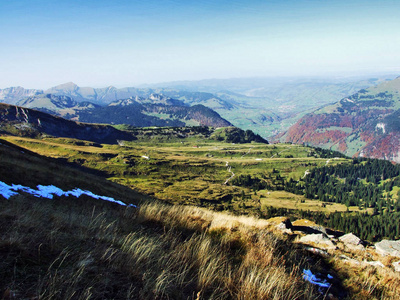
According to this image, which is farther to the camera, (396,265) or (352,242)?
(352,242)

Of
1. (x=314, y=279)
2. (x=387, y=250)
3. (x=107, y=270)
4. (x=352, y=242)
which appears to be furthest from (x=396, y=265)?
(x=107, y=270)

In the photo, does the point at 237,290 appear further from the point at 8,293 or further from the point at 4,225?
the point at 4,225

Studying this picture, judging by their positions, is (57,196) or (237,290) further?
(57,196)

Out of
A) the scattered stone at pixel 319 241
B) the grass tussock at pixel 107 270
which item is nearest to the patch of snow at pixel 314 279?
the grass tussock at pixel 107 270

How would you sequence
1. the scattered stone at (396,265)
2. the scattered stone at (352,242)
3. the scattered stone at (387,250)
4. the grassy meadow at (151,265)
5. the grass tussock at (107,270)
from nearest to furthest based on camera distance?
the grass tussock at (107,270), the grassy meadow at (151,265), the scattered stone at (396,265), the scattered stone at (387,250), the scattered stone at (352,242)

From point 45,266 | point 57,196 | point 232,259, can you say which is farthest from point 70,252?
point 57,196

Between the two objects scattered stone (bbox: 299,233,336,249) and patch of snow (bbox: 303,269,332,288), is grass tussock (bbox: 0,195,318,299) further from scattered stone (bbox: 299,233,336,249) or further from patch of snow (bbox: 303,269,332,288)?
scattered stone (bbox: 299,233,336,249)

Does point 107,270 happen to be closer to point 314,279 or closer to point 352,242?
point 314,279

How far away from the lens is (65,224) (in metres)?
6.72

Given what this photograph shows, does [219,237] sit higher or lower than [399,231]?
higher

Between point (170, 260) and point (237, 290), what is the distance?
167 cm

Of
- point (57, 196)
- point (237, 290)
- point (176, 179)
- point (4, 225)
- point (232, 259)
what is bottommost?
point (176, 179)

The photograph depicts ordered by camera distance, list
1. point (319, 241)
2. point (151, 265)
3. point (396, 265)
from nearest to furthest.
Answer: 1. point (151, 265)
2. point (396, 265)
3. point (319, 241)

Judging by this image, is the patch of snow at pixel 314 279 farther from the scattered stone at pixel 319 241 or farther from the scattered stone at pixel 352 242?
the scattered stone at pixel 352 242
